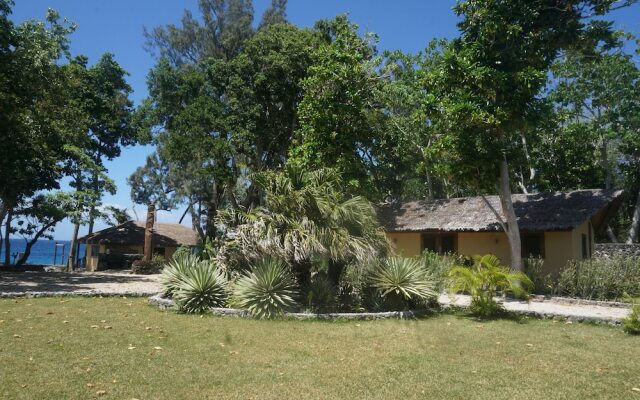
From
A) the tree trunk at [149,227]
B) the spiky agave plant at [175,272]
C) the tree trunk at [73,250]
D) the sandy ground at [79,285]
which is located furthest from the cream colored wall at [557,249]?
the tree trunk at [73,250]

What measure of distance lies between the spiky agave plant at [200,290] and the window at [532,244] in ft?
45.8

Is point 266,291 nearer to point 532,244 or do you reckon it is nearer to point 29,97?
point 532,244

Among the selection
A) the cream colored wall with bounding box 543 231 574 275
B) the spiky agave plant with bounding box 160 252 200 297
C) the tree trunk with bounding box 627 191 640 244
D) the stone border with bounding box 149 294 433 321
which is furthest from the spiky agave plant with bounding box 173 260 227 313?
the tree trunk with bounding box 627 191 640 244

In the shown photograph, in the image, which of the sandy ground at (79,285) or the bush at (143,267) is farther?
the bush at (143,267)

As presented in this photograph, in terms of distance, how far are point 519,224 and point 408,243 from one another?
564cm

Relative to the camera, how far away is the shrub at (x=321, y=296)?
39.5 ft

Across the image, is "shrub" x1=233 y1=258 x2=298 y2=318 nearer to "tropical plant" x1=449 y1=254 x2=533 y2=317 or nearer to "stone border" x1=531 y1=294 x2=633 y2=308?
"tropical plant" x1=449 y1=254 x2=533 y2=317

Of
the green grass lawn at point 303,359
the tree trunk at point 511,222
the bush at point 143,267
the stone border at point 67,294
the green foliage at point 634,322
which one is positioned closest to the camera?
the green grass lawn at point 303,359

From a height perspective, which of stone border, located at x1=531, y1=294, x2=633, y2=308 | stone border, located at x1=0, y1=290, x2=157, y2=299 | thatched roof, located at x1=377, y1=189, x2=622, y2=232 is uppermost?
thatched roof, located at x1=377, y1=189, x2=622, y2=232

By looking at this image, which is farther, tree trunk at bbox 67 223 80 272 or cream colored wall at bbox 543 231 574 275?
tree trunk at bbox 67 223 80 272

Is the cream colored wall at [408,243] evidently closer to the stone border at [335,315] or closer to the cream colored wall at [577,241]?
the cream colored wall at [577,241]

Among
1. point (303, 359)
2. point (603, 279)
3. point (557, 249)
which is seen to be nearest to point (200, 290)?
point (303, 359)

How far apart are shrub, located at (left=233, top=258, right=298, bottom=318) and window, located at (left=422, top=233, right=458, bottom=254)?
42.9 ft

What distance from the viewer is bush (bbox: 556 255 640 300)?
15516 millimetres
